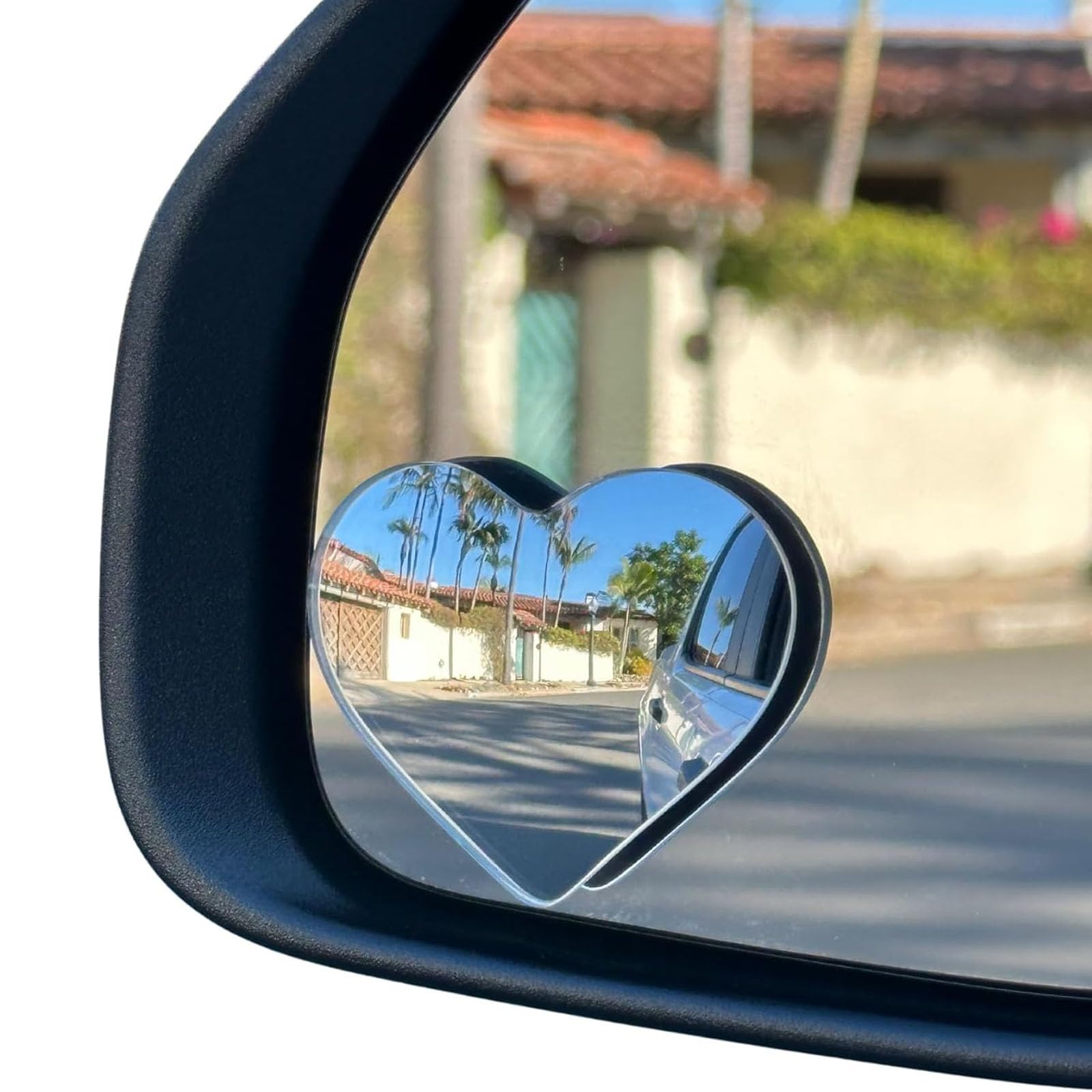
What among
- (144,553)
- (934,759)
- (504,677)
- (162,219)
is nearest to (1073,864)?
(934,759)

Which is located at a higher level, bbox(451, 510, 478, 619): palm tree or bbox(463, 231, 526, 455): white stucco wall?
bbox(463, 231, 526, 455): white stucco wall

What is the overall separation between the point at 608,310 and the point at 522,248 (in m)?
0.09

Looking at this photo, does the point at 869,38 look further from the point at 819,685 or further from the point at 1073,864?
the point at 1073,864

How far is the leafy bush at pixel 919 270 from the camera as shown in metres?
0.91

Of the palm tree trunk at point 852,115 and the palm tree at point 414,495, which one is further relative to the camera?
the palm tree at point 414,495

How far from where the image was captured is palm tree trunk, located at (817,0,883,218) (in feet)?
3.13

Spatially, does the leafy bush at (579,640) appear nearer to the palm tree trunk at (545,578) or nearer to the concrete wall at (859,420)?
the palm tree trunk at (545,578)

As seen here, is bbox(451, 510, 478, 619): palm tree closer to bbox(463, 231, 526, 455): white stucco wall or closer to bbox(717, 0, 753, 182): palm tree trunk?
bbox(463, 231, 526, 455): white stucco wall

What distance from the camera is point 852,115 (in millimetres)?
966

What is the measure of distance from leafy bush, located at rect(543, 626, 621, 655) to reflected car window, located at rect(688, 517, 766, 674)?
53 mm

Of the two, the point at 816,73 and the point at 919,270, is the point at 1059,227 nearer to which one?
the point at 919,270

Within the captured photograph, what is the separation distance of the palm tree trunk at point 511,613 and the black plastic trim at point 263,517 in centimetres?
29

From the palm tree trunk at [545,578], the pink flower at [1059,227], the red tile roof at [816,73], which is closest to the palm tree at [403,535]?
the palm tree trunk at [545,578]

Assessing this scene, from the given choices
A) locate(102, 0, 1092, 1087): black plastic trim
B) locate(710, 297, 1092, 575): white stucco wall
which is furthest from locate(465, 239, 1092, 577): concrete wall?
locate(102, 0, 1092, 1087): black plastic trim
